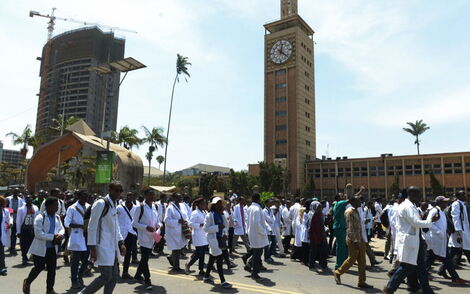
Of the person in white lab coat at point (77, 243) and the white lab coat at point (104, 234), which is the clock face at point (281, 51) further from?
the white lab coat at point (104, 234)

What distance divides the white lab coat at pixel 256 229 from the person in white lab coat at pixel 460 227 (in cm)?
449

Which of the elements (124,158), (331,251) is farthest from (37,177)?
(331,251)

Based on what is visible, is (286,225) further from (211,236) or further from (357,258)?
(211,236)

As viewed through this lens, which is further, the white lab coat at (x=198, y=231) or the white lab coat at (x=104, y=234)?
the white lab coat at (x=198, y=231)

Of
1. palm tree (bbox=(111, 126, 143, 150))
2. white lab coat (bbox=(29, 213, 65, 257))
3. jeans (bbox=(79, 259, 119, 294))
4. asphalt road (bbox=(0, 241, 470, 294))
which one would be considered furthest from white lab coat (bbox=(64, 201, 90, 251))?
palm tree (bbox=(111, 126, 143, 150))

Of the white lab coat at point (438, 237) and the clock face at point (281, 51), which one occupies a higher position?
the clock face at point (281, 51)

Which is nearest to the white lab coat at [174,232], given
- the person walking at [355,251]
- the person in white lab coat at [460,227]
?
the person walking at [355,251]

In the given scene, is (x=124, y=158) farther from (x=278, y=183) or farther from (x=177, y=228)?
(x=278, y=183)

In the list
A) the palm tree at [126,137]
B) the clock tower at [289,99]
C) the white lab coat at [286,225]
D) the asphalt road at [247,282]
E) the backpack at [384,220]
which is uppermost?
the clock tower at [289,99]

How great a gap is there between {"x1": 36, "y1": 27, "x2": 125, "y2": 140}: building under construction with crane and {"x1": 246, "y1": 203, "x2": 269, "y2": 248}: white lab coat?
11467 cm

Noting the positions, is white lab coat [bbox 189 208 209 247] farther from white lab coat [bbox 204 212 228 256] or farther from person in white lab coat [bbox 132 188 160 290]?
person in white lab coat [bbox 132 188 160 290]

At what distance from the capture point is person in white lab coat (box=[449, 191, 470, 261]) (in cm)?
816

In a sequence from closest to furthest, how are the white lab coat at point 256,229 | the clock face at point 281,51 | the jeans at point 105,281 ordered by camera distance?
the jeans at point 105,281 < the white lab coat at point 256,229 < the clock face at point 281,51

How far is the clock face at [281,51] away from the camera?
7294 cm
